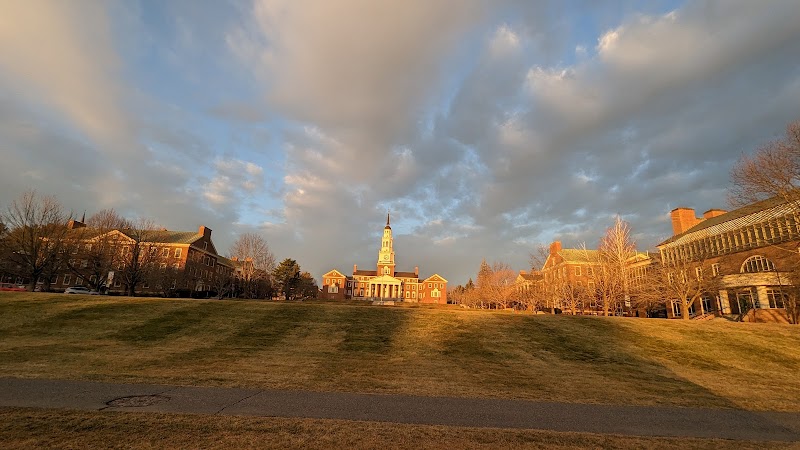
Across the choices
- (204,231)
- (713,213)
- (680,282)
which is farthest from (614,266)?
(204,231)

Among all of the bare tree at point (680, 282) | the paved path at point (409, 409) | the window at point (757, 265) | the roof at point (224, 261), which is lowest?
the paved path at point (409, 409)

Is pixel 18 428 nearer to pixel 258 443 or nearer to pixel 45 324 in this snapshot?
pixel 258 443

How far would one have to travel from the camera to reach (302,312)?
22812 mm

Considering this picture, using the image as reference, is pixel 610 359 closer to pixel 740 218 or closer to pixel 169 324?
pixel 169 324

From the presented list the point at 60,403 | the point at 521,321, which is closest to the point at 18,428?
the point at 60,403

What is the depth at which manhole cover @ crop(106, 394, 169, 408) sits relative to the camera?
24.0ft

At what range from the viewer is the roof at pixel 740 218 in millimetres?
31572

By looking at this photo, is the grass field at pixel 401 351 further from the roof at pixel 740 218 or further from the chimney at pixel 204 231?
the chimney at pixel 204 231

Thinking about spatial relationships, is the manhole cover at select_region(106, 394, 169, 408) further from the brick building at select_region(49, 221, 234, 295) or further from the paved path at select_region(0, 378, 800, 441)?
the brick building at select_region(49, 221, 234, 295)

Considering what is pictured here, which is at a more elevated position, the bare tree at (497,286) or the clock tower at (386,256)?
the clock tower at (386,256)

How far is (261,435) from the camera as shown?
574cm

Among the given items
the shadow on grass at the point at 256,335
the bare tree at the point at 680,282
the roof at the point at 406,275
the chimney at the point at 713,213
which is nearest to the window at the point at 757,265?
the bare tree at the point at 680,282

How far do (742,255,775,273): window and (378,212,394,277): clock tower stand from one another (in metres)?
104

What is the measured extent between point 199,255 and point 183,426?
267ft
